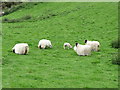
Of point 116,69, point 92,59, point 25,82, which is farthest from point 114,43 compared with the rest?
point 25,82

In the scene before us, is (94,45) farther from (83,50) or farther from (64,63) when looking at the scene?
(64,63)

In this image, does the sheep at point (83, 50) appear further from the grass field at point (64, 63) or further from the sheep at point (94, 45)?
the sheep at point (94, 45)

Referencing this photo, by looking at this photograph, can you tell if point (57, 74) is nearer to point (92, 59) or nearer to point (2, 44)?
point (92, 59)

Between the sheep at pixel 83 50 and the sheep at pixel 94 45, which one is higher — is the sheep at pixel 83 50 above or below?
below

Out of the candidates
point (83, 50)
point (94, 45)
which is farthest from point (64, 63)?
point (94, 45)

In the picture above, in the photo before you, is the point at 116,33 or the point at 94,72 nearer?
the point at 94,72

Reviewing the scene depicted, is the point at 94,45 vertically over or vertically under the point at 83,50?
over

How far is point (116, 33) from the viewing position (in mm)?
31594

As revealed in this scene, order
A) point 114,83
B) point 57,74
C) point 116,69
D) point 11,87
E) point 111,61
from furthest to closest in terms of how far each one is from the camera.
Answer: point 111,61 → point 116,69 → point 57,74 → point 114,83 → point 11,87

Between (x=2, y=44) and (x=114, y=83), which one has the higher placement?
(x=2, y=44)

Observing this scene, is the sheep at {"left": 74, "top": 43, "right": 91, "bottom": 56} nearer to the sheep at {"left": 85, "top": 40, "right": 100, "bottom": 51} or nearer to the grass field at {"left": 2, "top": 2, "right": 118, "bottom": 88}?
the grass field at {"left": 2, "top": 2, "right": 118, "bottom": 88}

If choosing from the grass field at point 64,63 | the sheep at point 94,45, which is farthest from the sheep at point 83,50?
the sheep at point 94,45

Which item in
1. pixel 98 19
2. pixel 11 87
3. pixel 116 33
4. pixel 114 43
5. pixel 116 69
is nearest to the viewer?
pixel 11 87

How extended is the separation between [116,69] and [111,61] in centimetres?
184
